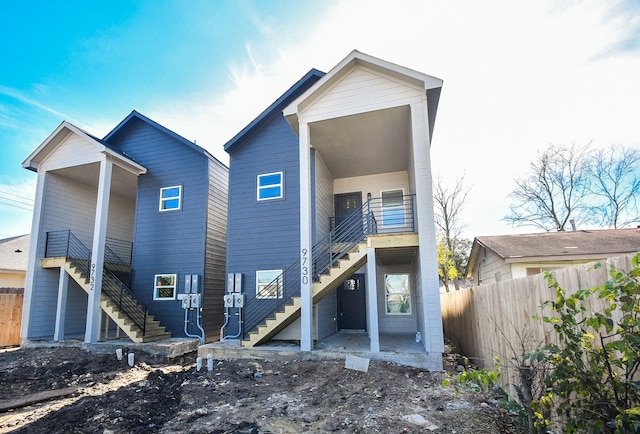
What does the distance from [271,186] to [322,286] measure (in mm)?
4681

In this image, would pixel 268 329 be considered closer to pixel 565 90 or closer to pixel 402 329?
pixel 402 329

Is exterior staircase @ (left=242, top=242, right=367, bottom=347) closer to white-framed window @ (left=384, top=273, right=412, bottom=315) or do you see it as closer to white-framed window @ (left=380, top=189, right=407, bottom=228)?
white-framed window @ (left=380, top=189, right=407, bottom=228)

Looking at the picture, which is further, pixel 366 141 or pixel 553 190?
pixel 553 190

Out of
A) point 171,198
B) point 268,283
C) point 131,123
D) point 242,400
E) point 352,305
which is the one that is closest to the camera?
point 242,400

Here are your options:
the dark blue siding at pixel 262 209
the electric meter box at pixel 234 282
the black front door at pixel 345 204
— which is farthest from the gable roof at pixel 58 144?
the black front door at pixel 345 204

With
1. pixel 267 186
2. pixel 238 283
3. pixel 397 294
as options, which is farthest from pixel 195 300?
pixel 397 294

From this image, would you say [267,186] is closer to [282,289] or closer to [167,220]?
[282,289]

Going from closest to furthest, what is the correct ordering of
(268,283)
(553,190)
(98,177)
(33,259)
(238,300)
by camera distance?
(238,300), (268,283), (33,259), (98,177), (553,190)

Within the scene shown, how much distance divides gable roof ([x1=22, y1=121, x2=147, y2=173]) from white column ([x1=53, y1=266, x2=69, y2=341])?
4.45 metres

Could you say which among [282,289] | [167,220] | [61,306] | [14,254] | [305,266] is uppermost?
[167,220]

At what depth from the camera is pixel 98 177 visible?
1416cm

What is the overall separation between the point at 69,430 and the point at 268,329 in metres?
5.20

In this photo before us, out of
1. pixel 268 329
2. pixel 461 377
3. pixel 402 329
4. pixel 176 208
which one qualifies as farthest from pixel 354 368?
pixel 176 208

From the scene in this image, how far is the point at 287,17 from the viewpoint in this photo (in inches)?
384
